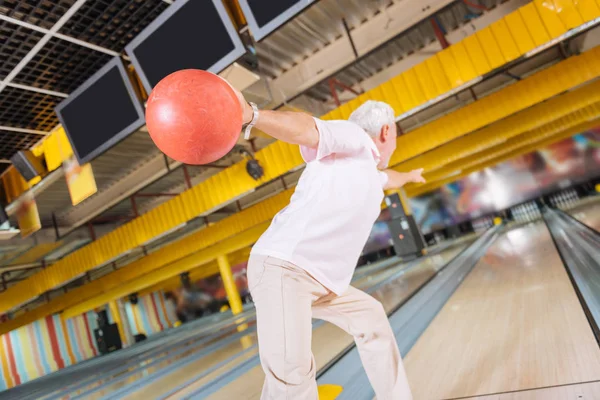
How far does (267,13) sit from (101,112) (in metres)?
2.38

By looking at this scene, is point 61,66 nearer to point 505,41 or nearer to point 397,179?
point 397,179

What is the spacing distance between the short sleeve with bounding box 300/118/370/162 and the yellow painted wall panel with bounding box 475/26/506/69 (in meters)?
4.83

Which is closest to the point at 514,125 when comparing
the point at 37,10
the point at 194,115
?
the point at 37,10

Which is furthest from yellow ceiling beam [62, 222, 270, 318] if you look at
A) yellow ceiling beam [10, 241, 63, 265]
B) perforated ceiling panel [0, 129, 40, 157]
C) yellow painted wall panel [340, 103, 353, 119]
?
perforated ceiling panel [0, 129, 40, 157]

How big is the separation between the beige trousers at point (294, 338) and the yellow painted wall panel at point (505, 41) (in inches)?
201

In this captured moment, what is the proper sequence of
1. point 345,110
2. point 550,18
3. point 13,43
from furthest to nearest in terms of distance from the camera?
point 345,110, point 550,18, point 13,43

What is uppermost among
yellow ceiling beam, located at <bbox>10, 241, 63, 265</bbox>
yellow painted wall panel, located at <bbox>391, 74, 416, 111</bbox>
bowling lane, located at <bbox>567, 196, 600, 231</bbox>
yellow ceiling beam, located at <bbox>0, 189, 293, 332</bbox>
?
yellow ceiling beam, located at <bbox>10, 241, 63, 265</bbox>

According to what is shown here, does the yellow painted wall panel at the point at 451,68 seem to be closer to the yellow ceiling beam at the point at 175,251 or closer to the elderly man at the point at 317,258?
the elderly man at the point at 317,258

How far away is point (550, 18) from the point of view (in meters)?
4.68

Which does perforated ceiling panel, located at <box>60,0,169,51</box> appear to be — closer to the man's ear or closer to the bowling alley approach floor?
the man's ear

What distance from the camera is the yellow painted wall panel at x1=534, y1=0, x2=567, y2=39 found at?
464 cm

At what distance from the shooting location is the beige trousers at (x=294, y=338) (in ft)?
3.63

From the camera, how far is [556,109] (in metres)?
8.98

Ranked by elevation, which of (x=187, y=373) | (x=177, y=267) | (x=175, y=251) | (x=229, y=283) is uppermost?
(x=175, y=251)
